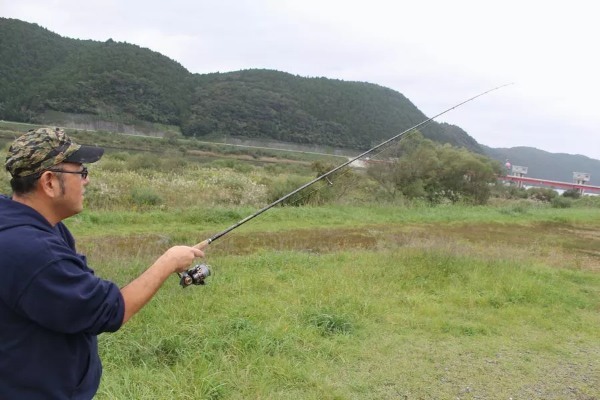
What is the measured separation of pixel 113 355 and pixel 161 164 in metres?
24.6

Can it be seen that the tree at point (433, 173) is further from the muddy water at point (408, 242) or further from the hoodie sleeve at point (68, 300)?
the hoodie sleeve at point (68, 300)

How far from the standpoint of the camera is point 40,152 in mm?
1416

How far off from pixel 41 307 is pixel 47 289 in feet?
0.18

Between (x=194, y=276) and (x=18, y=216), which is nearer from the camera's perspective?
(x=18, y=216)

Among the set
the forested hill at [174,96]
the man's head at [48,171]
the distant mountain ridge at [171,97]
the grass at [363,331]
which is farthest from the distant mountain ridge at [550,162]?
the man's head at [48,171]

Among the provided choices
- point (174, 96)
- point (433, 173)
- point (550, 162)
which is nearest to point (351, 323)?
point (433, 173)

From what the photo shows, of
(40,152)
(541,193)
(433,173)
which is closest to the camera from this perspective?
(40,152)

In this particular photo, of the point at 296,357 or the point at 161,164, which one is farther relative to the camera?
the point at 161,164

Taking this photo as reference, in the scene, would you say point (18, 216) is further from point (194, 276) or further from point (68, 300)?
point (194, 276)

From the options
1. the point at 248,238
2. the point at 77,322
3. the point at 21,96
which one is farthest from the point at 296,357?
the point at 21,96

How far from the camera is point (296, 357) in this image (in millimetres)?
3975

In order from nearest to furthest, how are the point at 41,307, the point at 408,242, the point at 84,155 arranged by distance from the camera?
the point at 41,307, the point at 84,155, the point at 408,242

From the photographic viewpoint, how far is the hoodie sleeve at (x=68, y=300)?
1.28m

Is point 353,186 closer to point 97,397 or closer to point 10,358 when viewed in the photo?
point 97,397
